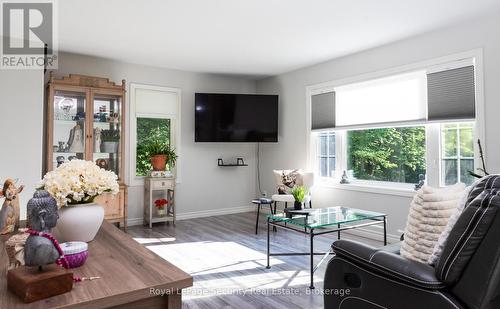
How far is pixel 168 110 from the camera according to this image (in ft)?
18.2

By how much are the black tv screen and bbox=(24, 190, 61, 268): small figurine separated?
15.1 feet

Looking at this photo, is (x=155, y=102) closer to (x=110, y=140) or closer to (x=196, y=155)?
(x=110, y=140)

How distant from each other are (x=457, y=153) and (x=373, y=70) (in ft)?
4.81

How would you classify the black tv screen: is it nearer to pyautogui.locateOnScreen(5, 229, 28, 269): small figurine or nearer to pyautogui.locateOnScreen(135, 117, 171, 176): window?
pyautogui.locateOnScreen(135, 117, 171, 176): window

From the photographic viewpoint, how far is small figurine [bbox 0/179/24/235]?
1.45 metres

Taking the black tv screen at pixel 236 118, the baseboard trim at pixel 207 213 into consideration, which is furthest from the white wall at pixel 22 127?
the black tv screen at pixel 236 118

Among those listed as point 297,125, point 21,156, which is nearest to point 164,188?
point 21,156

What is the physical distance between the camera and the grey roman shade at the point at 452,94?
11.4 ft

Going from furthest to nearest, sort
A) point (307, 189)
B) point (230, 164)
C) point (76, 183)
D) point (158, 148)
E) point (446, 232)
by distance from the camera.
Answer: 1. point (230, 164)
2. point (158, 148)
3. point (307, 189)
4. point (446, 232)
5. point (76, 183)

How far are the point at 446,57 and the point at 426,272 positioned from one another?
10.1 ft

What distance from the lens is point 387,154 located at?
173 inches

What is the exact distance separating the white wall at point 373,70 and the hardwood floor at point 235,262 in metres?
0.57

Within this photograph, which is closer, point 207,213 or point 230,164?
point 207,213

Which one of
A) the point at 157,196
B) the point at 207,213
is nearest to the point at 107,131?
the point at 157,196
